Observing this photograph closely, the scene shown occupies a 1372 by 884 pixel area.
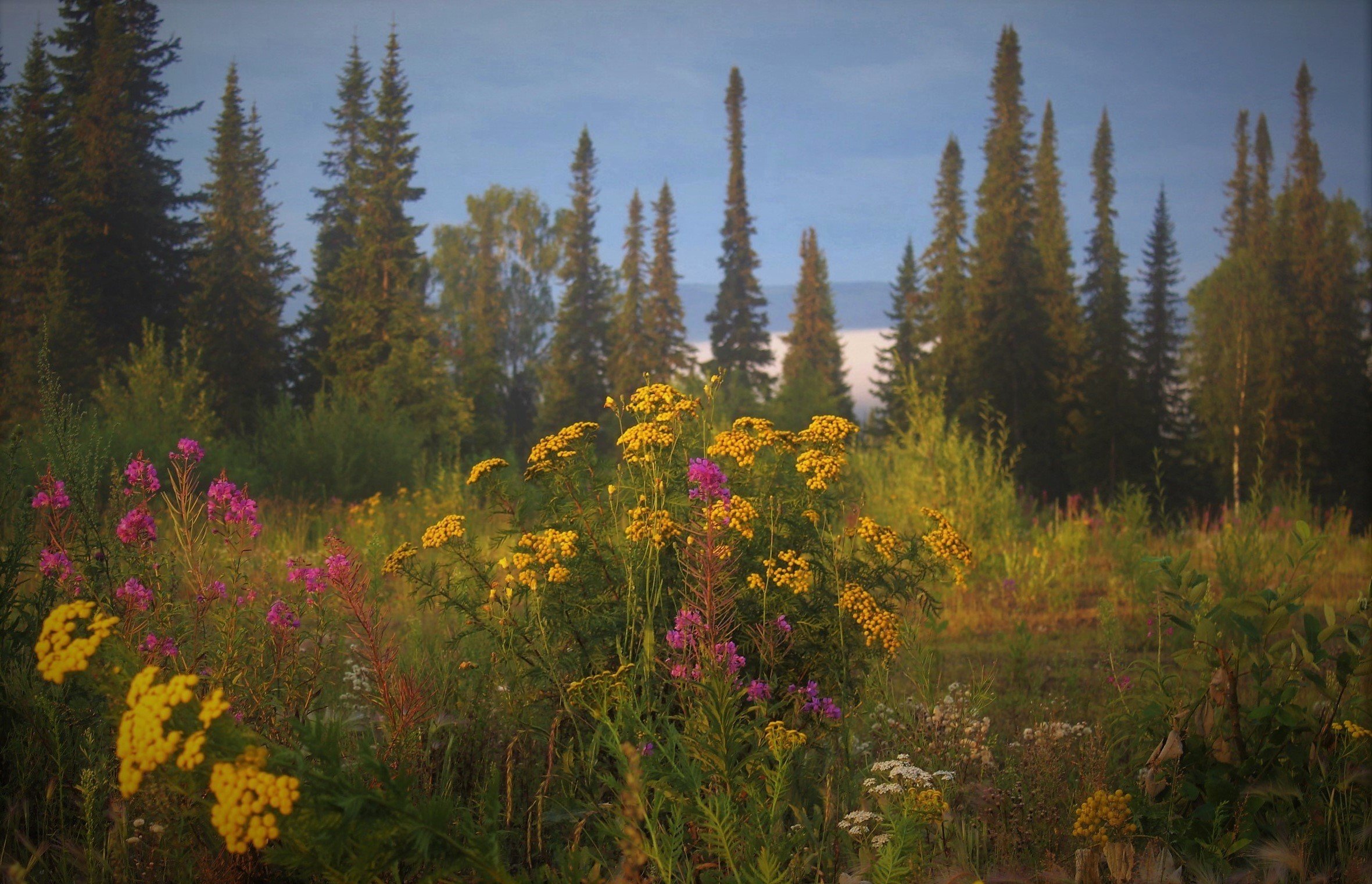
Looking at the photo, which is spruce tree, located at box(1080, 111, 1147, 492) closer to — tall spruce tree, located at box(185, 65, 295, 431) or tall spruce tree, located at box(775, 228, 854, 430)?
tall spruce tree, located at box(775, 228, 854, 430)

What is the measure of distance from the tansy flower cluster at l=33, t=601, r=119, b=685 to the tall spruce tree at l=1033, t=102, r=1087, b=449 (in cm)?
2971

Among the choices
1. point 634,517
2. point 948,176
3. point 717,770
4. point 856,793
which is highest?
point 948,176

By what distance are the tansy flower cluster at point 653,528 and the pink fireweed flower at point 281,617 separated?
1.05 meters

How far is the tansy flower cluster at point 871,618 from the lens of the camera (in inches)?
103

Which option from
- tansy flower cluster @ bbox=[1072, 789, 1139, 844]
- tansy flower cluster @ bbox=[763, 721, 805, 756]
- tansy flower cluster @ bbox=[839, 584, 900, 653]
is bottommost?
tansy flower cluster @ bbox=[1072, 789, 1139, 844]

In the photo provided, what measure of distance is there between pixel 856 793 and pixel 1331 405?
30.6 m

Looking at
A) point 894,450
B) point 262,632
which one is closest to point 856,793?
point 262,632

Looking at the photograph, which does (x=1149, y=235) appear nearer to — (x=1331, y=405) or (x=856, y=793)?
(x=1331, y=405)

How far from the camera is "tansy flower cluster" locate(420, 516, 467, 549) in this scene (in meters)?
2.80

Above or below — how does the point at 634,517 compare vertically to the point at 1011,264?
below

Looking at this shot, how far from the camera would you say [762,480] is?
3.22 metres

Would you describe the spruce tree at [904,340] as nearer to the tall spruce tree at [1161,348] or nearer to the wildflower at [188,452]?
the tall spruce tree at [1161,348]

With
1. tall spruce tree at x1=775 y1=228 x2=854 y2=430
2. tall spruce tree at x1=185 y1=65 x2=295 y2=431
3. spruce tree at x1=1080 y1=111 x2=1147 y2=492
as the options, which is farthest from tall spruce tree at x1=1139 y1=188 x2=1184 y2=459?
tall spruce tree at x1=185 y1=65 x2=295 y2=431

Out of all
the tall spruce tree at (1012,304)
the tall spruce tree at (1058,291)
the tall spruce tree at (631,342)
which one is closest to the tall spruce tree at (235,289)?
the tall spruce tree at (631,342)
